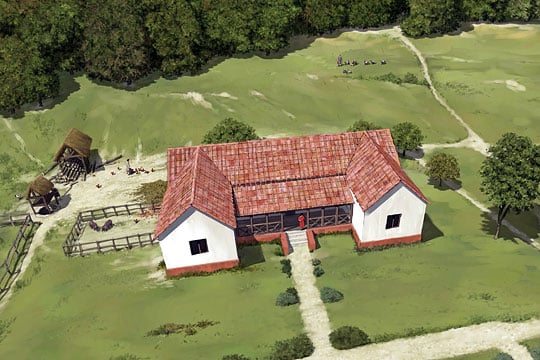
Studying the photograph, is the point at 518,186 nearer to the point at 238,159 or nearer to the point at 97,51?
the point at 238,159

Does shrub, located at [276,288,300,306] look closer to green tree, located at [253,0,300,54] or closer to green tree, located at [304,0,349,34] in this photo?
green tree, located at [253,0,300,54]

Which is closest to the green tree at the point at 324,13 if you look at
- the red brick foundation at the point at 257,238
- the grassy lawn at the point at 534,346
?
the red brick foundation at the point at 257,238

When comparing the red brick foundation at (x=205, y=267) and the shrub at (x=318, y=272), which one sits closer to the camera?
the shrub at (x=318, y=272)

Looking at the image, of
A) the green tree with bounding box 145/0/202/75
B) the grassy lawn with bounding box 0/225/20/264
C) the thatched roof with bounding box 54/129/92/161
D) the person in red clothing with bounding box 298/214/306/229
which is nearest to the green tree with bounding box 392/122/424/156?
the person in red clothing with bounding box 298/214/306/229

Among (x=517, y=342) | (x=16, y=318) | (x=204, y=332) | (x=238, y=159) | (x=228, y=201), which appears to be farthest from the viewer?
(x=238, y=159)

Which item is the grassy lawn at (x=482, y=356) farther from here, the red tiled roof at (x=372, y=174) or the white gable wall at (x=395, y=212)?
the red tiled roof at (x=372, y=174)

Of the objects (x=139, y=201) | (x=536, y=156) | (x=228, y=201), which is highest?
(x=536, y=156)

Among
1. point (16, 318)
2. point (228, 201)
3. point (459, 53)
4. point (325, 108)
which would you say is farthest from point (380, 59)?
point (16, 318)

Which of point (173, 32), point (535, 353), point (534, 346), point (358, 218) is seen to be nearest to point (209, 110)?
point (173, 32)
